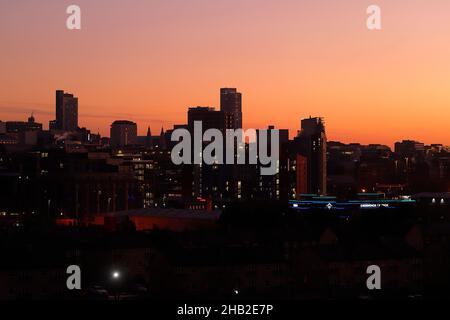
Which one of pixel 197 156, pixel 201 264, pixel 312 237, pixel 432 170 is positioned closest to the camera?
pixel 201 264

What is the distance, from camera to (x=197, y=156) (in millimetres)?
87688

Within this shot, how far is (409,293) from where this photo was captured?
2905cm

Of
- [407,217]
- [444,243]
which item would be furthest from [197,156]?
[444,243]

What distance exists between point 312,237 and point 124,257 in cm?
672

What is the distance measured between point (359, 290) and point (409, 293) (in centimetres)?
129

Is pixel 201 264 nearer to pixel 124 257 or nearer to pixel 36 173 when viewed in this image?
pixel 124 257
